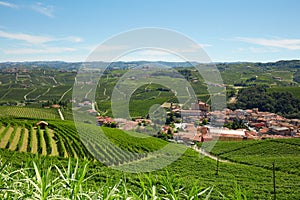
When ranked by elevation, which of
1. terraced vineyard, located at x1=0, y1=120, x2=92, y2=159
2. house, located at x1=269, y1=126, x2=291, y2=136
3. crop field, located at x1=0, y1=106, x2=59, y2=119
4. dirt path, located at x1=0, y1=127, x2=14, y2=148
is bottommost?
house, located at x1=269, y1=126, x2=291, y2=136

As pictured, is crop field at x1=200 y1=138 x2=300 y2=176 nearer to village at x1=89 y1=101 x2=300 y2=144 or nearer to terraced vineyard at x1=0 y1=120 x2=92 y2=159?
village at x1=89 y1=101 x2=300 y2=144

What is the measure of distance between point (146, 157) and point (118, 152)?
2.28 meters

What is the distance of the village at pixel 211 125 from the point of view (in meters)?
27.4

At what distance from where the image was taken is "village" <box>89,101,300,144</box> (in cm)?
2738

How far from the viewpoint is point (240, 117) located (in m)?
50.1

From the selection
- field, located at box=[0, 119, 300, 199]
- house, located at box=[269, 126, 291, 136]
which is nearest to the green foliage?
house, located at box=[269, 126, 291, 136]

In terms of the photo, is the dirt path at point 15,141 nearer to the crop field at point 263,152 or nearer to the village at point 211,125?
the village at point 211,125

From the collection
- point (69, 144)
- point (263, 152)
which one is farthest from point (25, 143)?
point (263, 152)

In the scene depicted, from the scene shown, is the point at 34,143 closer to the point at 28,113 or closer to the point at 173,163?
the point at 173,163

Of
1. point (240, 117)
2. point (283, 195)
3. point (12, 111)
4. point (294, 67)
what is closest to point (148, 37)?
point (283, 195)

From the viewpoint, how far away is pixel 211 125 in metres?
38.6

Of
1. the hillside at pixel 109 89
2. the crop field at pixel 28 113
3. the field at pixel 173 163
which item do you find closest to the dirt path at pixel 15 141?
the field at pixel 173 163

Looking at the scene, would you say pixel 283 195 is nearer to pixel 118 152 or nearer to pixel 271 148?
pixel 118 152

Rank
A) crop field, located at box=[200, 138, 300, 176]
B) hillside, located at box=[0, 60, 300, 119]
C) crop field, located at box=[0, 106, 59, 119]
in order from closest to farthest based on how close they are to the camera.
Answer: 1. crop field, located at box=[200, 138, 300, 176]
2. crop field, located at box=[0, 106, 59, 119]
3. hillside, located at box=[0, 60, 300, 119]
